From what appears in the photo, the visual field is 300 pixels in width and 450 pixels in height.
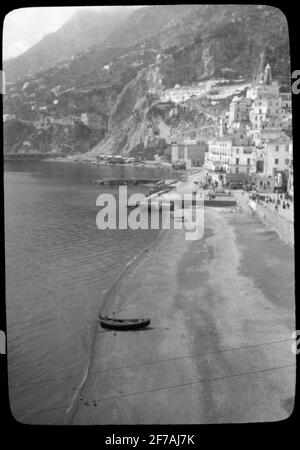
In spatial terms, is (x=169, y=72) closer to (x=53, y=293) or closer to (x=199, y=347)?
(x=53, y=293)

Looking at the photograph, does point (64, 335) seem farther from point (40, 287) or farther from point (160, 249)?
point (160, 249)

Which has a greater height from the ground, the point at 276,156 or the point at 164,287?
the point at 276,156

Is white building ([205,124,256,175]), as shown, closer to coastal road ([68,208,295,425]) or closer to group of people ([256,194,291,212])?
group of people ([256,194,291,212])

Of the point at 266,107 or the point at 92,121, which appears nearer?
the point at 266,107

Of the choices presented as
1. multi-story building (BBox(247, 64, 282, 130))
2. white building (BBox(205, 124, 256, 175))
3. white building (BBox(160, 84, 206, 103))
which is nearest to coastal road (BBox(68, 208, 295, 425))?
white building (BBox(205, 124, 256, 175))

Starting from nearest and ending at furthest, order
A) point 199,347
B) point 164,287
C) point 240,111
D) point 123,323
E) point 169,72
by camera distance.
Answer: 1. point 199,347
2. point 123,323
3. point 164,287
4. point 240,111
5. point 169,72

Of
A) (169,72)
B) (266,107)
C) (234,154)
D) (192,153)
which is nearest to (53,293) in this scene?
(234,154)
